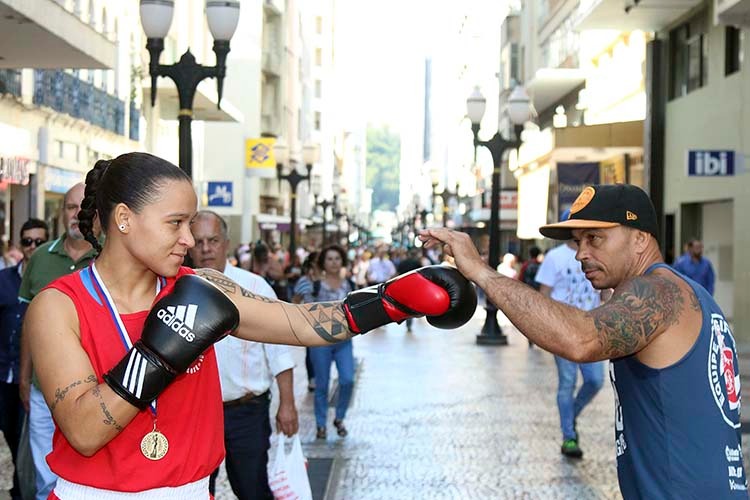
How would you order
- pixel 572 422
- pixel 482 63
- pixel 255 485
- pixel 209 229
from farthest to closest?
pixel 482 63 < pixel 572 422 < pixel 209 229 < pixel 255 485

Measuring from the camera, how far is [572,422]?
30.5 feet

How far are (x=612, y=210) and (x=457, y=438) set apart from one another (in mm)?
6595

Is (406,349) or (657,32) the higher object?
(657,32)

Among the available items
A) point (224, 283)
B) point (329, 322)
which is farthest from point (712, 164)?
point (224, 283)

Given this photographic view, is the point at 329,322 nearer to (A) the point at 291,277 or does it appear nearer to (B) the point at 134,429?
(B) the point at 134,429

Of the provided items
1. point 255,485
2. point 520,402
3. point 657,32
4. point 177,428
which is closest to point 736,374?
point 177,428

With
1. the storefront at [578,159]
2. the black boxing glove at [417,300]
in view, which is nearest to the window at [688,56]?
the storefront at [578,159]

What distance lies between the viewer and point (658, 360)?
3.53 meters

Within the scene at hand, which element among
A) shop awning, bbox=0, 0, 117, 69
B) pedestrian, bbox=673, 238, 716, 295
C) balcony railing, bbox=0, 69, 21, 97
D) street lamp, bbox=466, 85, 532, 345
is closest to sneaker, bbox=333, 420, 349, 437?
shop awning, bbox=0, 0, 117, 69

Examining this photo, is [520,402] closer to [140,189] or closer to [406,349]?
[406,349]

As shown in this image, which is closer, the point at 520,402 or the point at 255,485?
the point at 255,485

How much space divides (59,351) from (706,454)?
186 cm

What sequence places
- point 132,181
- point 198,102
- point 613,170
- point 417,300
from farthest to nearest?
point 613,170
point 198,102
point 417,300
point 132,181

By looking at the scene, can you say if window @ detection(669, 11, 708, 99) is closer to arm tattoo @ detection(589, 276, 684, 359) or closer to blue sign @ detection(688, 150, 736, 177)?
blue sign @ detection(688, 150, 736, 177)
